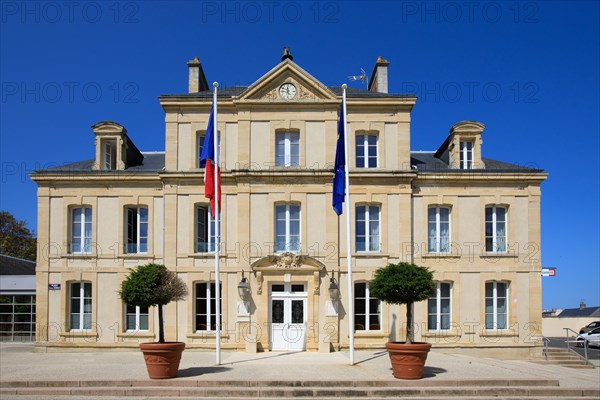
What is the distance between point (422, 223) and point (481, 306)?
3758 millimetres

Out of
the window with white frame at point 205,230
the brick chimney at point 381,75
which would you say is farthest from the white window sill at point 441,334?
the brick chimney at point 381,75

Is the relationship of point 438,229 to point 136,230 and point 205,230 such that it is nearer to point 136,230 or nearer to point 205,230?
point 205,230

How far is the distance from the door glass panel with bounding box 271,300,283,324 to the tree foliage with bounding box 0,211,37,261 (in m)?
32.4

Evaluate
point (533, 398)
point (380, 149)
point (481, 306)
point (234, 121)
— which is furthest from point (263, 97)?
point (533, 398)

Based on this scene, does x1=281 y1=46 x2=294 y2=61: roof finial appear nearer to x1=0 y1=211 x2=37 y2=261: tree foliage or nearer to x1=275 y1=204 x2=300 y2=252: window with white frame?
x1=275 y1=204 x2=300 y2=252: window with white frame

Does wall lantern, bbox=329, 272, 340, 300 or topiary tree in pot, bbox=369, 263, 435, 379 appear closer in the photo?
topiary tree in pot, bbox=369, 263, 435, 379

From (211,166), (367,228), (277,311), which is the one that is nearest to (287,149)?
(367,228)

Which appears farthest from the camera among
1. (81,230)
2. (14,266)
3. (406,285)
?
(14,266)

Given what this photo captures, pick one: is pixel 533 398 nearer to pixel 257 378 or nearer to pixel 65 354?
pixel 257 378

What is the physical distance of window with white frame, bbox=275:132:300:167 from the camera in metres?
22.8

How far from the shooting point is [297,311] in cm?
2195

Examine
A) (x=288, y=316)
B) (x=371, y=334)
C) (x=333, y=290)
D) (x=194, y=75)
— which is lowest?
(x=371, y=334)

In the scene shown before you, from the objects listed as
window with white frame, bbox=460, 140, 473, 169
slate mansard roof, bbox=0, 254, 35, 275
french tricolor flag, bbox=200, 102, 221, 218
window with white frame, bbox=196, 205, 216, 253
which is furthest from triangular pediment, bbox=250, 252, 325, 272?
slate mansard roof, bbox=0, 254, 35, 275

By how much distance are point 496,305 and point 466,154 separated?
19.8 ft
